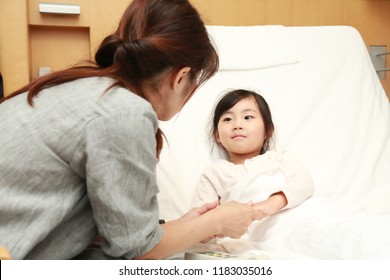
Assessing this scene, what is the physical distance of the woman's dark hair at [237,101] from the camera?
5.59ft

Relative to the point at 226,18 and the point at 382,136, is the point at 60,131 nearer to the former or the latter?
the point at 382,136

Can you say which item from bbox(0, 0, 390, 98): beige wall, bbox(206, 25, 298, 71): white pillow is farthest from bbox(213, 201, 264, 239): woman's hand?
bbox(0, 0, 390, 98): beige wall

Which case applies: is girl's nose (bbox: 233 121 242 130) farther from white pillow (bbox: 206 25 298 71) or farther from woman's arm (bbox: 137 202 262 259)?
woman's arm (bbox: 137 202 262 259)

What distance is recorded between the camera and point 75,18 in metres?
2.02

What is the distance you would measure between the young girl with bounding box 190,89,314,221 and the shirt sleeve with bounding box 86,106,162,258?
1.61 feet

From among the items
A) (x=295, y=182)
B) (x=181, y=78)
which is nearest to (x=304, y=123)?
(x=295, y=182)

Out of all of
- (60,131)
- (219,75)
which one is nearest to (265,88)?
(219,75)

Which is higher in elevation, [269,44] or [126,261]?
[269,44]

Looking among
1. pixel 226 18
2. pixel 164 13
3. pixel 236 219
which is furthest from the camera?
pixel 226 18

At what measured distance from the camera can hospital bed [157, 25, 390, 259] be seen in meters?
1.39

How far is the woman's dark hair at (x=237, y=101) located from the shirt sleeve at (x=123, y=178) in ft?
2.69

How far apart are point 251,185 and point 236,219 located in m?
0.34

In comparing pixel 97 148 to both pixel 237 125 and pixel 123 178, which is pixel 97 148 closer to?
pixel 123 178

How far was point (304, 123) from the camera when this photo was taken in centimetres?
183
